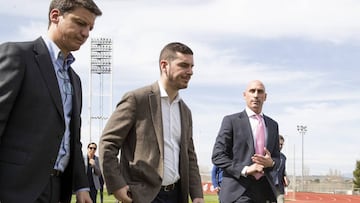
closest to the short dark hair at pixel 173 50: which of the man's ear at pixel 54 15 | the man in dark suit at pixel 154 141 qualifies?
the man in dark suit at pixel 154 141

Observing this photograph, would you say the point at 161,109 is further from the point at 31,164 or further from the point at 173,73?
the point at 31,164

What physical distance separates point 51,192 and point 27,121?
20.0 inches

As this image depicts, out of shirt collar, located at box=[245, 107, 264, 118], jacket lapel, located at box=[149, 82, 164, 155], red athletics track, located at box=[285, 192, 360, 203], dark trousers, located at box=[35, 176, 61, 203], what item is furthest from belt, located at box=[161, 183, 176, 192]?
red athletics track, located at box=[285, 192, 360, 203]

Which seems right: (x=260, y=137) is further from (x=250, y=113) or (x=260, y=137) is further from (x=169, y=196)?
(x=169, y=196)

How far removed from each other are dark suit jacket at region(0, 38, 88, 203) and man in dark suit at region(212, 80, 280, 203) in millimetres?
3668

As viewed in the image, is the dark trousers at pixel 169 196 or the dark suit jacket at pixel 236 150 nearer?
the dark trousers at pixel 169 196

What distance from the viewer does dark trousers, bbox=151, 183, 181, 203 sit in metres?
5.89

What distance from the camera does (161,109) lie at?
236 inches

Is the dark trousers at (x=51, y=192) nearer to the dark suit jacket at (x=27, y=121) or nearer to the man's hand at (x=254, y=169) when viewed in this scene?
the dark suit jacket at (x=27, y=121)

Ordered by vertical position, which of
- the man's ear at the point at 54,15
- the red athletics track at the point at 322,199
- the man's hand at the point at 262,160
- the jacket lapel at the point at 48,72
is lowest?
the red athletics track at the point at 322,199

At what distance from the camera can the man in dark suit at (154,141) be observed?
571cm

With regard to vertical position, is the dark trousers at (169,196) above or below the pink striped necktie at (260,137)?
below

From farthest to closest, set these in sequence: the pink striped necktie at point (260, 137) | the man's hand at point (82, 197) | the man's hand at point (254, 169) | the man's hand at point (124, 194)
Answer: the pink striped necktie at point (260, 137), the man's hand at point (254, 169), the man's hand at point (124, 194), the man's hand at point (82, 197)

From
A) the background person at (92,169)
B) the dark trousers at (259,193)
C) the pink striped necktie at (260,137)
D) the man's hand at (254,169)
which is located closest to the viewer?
the man's hand at (254,169)
